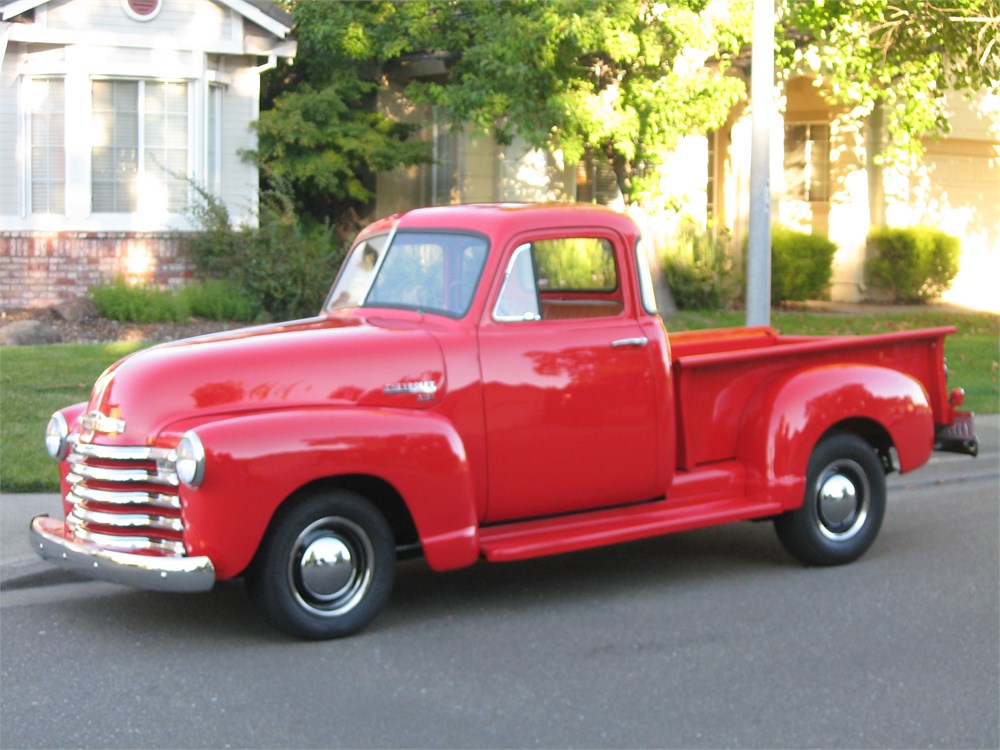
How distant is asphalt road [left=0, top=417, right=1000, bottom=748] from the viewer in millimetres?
5406

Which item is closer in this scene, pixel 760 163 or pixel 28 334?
pixel 760 163

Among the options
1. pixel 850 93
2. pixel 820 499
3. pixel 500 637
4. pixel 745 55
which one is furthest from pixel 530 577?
pixel 745 55

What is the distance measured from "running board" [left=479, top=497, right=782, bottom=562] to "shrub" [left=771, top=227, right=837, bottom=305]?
50.1 feet

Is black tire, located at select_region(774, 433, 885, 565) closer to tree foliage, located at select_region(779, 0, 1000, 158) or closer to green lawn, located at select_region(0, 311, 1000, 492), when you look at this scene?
green lawn, located at select_region(0, 311, 1000, 492)

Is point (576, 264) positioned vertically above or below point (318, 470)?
above

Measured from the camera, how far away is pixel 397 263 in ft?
24.8

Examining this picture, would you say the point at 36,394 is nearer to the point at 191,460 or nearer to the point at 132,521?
the point at 132,521

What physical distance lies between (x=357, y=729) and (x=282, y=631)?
1.17m

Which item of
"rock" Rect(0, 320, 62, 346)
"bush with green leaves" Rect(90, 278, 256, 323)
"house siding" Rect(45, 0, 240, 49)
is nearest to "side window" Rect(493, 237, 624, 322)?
"rock" Rect(0, 320, 62, 346)

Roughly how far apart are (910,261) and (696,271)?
552 cm

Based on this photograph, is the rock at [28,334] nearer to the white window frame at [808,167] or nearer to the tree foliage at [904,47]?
the tree foliage at [904,47]

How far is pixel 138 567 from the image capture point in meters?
6.15

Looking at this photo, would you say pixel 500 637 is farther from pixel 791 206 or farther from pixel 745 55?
pixel 791 206

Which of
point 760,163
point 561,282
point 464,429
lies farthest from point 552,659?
point 760,163
